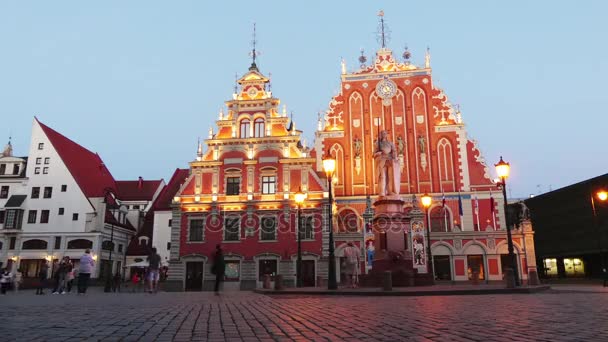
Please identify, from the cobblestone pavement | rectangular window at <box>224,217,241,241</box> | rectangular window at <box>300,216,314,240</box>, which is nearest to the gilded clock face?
rectangular window at <box>300,216,314,240</box>

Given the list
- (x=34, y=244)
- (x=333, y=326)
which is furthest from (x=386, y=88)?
(x=333, y=326)

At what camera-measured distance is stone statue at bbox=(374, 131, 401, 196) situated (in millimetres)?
19578

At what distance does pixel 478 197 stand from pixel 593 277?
9.96 metres

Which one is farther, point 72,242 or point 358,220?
point 72,242

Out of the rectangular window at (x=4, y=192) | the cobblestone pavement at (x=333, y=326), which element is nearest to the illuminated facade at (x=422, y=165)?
the cobblestone pavement at (x=333, y=326)

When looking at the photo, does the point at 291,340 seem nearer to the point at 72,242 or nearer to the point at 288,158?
the point at 288,158

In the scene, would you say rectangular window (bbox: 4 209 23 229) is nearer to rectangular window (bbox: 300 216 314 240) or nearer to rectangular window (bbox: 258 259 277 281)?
rectangular window (bbox: 258 259 277 281)

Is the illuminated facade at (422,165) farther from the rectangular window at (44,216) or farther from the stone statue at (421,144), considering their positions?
the rectangular window at (44,216)

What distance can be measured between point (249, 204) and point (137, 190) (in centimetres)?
2467

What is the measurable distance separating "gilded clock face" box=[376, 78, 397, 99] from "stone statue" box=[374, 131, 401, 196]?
1919 cm

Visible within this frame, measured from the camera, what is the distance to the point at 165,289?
3284 cm

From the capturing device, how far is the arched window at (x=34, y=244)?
41.2 metres

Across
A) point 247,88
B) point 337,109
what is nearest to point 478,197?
point 337,109

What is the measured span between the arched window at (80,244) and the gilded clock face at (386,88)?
91.4 feet
